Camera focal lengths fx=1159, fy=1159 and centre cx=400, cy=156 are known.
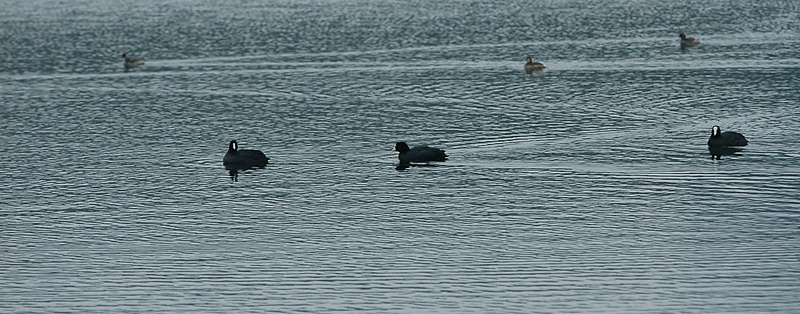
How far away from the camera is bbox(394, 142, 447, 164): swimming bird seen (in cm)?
3593

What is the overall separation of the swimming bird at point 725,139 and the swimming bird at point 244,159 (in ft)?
46.5

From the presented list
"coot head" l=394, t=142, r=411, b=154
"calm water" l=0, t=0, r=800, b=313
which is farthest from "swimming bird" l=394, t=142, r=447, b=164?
"calm water" l=0, t=0, r=800, b=313

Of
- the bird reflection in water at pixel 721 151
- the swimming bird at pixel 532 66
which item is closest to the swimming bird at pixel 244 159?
the bird reflection in water at pixel 721 151

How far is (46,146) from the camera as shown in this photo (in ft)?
135

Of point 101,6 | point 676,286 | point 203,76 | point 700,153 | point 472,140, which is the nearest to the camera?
point 676,286

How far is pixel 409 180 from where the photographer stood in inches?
1332

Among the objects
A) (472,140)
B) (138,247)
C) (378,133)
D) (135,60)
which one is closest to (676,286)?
(138,247)

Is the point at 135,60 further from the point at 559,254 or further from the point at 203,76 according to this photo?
the point at 559,254

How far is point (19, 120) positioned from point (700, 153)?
90.9ft

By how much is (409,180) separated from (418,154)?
86.2 inches

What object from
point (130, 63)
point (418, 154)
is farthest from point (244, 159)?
point (130, 63)

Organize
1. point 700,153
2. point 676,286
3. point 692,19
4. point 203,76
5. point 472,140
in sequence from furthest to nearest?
point 692,19 → point 203,76 → point 472,140 → point 700,153 → point 676,286

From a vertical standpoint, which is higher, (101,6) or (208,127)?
(101,6)

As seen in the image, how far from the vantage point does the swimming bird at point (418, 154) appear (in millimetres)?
35934
